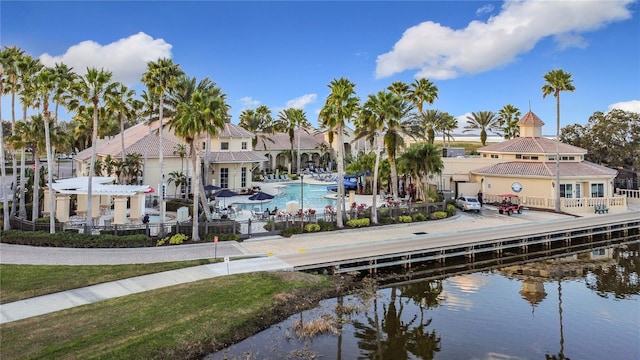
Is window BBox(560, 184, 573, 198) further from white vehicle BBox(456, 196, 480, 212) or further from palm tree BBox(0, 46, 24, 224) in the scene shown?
palm tree BBox(0, 46, 24, 224)

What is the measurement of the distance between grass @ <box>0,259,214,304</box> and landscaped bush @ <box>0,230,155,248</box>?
13.0 feet

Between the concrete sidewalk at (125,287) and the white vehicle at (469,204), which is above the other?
the white vehicle at (469,204)

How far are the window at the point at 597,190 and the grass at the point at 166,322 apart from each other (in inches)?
1398

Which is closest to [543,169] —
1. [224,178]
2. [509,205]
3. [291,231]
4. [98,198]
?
[509,205]

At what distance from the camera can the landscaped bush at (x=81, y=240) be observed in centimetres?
2492

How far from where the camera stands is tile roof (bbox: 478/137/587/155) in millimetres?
45031

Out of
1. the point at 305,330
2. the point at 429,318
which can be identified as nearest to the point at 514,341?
the point at 429,318

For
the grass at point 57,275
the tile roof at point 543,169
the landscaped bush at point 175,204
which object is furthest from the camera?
the tile roof at point 543,169

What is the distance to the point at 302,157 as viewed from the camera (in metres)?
84.2

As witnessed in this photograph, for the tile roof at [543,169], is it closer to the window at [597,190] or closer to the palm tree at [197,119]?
the window at [597,190]

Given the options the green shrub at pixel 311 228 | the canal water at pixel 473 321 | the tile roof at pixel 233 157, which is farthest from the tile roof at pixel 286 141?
the canal water at pixel 473 321

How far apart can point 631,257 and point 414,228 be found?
46.7ft

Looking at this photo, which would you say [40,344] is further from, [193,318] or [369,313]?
[369,313]

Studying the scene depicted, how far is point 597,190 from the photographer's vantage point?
4306cm
